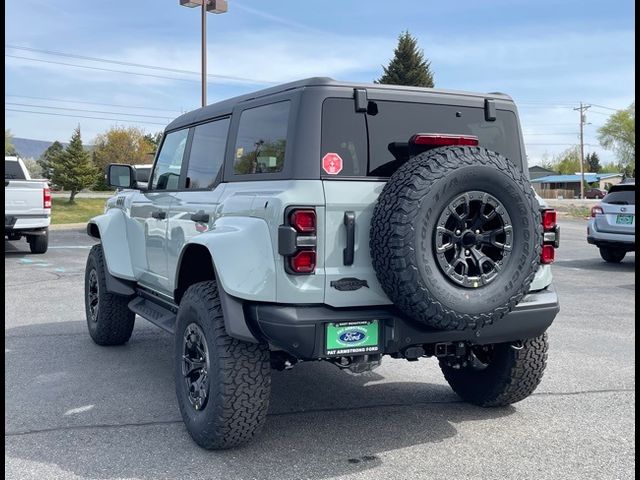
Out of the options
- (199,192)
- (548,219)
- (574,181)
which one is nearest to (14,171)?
(199,192)

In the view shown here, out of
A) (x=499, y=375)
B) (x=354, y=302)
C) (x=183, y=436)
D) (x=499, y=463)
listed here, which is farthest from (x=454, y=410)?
(x=183, y=436)

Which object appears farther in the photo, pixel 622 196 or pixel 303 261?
pixel 622 196

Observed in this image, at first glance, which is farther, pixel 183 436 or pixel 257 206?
pixel 183 436

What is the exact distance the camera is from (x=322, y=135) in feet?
12.0

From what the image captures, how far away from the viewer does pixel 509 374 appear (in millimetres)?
4344

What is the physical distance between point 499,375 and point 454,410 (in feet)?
1.30

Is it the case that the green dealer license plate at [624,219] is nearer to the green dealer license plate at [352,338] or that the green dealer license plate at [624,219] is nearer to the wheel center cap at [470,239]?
the wheel center cap at [470,239]

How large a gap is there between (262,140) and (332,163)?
21.2 inches

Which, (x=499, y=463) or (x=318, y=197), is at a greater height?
(x=318, y=197)

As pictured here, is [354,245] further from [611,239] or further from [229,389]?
[611,239]

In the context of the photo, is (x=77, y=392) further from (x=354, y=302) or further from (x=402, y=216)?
(x=402, y=216)

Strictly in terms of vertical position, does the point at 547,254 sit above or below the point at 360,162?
below

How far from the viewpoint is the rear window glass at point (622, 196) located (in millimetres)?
12891

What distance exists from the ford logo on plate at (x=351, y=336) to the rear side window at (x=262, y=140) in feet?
3.06
